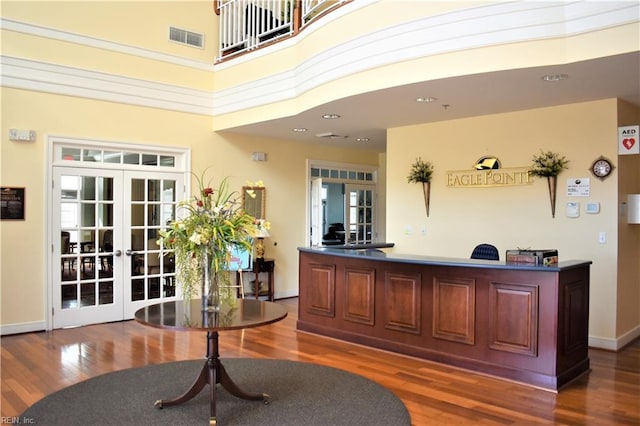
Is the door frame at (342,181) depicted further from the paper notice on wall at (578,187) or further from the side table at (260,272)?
the paper notice on wall at (578,187)

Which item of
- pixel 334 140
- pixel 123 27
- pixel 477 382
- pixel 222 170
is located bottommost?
pixel 477 382

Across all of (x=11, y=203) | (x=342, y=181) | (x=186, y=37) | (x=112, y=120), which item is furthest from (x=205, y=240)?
(x=342, y=181)

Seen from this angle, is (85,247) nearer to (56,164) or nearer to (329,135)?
(56,164)

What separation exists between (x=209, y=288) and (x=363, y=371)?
1788 millimetres

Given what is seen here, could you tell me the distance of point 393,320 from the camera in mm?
5316

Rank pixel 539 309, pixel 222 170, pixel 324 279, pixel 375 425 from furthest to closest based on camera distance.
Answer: pixel 222 170 < pixel 324 279 < pixel 539 309 < pixel 375 425

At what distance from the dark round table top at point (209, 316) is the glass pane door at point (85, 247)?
3108 mm

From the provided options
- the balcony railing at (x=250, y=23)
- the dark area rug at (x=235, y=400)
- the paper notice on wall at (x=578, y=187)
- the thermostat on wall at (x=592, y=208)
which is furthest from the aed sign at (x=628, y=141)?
the balcony railing at (x=250, y=23)

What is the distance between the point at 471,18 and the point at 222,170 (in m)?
4.55

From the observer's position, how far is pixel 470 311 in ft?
15.5

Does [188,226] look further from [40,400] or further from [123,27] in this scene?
[123,27]

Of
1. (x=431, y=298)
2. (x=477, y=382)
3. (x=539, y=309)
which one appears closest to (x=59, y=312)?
(x=431, y=298)

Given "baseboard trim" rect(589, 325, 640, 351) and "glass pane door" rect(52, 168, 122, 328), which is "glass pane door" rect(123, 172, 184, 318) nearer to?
"glass pane door" rect(52, 168, 122, 328)

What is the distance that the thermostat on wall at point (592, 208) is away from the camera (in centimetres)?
550
